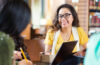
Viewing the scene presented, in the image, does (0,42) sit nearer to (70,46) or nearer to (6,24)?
(6,24)

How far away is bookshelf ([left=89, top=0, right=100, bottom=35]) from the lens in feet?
13.3

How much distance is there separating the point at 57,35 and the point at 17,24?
46.7 inches

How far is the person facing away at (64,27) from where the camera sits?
208 centimetres

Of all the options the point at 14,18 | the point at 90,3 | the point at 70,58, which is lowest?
the point at 70,58

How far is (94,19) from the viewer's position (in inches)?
164

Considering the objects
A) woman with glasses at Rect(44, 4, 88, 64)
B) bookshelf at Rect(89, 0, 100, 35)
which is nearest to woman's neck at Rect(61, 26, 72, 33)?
woman with glasses at Rect(44, 4, 88, 64)

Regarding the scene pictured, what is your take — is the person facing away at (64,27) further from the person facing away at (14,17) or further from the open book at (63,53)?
the person facing away at (14,17)

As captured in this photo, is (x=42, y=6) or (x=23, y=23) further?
(x=42, y=6)

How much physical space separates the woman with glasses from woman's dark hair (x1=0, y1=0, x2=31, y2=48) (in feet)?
3.53

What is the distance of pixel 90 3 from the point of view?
4055 mm

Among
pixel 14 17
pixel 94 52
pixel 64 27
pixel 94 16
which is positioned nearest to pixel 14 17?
pixel 14 17

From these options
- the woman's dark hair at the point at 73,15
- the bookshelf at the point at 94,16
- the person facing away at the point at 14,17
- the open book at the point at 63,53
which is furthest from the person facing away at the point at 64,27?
the bookshelf at the point at 94,16

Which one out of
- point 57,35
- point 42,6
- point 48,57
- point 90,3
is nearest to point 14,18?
point 48,57

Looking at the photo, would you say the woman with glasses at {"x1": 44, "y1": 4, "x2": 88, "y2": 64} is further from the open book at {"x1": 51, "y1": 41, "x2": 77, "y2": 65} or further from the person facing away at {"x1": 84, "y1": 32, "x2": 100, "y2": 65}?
the person facing away at {"x1": 84, "y1": 32, "x2": 100, "y2": 65}
